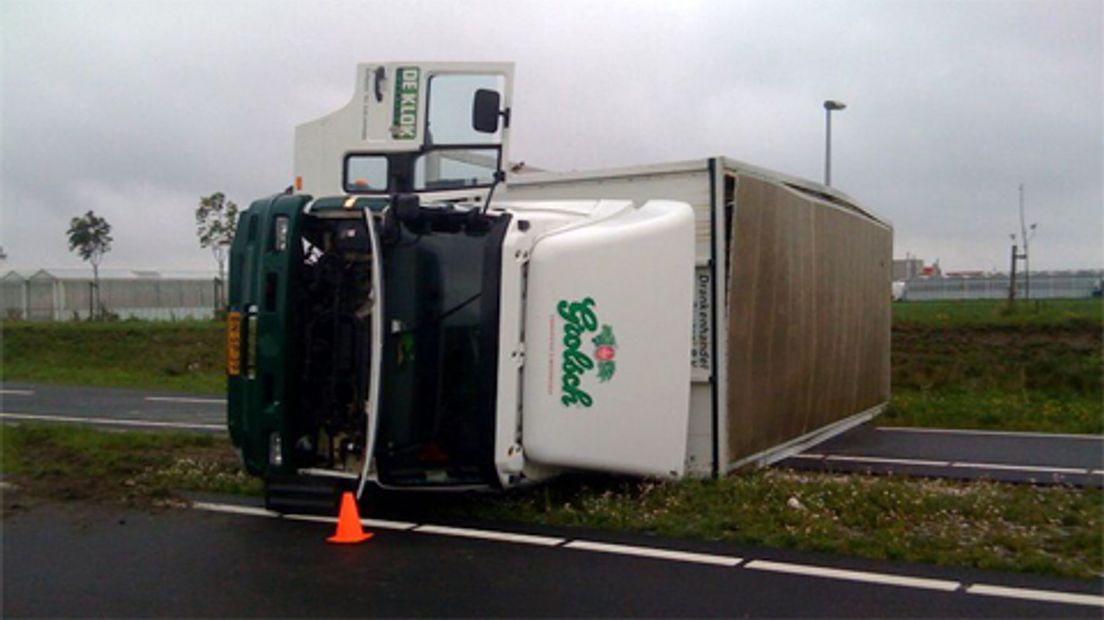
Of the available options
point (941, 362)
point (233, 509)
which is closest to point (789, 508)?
point (233, 509)

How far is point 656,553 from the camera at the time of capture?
6.84 m

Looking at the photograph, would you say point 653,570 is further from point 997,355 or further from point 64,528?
point 997,355

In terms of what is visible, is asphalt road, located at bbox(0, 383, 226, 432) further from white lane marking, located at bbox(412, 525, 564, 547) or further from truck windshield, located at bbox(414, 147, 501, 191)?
white lane marking, located at bbox(412, 525, 564, 547)

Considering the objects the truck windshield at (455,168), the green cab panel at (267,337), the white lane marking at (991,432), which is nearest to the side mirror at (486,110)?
the truck windshield at (455,168)

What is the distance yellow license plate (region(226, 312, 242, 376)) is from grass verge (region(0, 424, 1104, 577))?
4.84ft

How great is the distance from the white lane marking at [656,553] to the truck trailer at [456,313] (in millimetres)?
850

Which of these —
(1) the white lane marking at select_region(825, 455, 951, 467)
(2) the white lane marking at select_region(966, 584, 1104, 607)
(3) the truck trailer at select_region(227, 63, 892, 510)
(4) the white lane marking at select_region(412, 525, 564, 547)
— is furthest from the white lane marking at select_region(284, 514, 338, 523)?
(1) the white lane marking at select_region(825, 455, 951, 467)

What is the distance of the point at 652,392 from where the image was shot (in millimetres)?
8102

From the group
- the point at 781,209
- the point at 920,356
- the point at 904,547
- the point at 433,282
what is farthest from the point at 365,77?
the point at 920,356

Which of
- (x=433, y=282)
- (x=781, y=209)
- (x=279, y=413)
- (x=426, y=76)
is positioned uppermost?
(x=426, y=76)

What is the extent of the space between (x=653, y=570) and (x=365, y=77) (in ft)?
14.8

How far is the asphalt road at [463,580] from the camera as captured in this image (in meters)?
5.70

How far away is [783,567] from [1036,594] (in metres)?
1.38

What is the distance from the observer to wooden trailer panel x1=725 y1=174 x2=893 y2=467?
30.4ft
